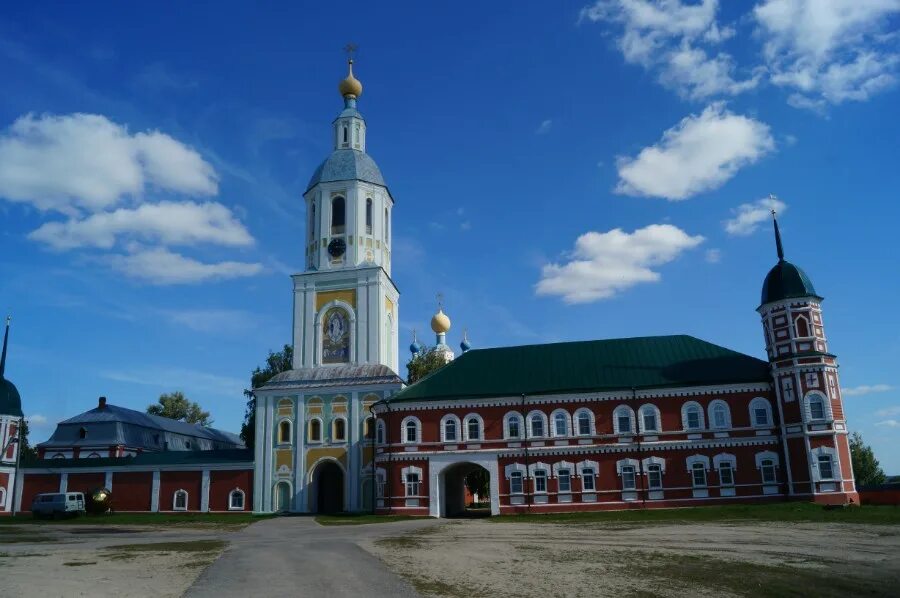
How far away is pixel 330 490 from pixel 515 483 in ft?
45.4

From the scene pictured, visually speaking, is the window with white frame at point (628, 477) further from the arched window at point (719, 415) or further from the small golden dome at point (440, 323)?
the small golden dome at point (440, 323)

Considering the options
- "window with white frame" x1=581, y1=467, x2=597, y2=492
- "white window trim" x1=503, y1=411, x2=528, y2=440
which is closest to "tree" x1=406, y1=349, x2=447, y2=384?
"white window trim" x1=503, y1=411, x2=528, y2=440

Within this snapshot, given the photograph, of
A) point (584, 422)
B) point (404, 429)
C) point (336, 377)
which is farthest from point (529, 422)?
point (336, 377)

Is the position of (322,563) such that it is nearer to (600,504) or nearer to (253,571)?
(253,571)

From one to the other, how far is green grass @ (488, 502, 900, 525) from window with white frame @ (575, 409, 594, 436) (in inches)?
184

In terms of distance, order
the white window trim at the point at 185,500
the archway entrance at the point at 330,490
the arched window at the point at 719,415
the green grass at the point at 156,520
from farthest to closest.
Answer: the archway entrance at the point at 330,490, the white window trim at the point at 185,500, the arched window at the point at 719,415, the green grass at the point at 156,520

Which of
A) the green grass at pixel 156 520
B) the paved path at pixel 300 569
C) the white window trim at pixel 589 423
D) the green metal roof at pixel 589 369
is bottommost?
the paved path at pixel 300 569

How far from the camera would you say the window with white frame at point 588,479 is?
3900 centimetres

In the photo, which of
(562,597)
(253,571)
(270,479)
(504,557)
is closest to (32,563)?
(253,571)

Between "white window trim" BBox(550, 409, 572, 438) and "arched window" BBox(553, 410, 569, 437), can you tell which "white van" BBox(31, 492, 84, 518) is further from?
"arched window" BBox(553, 410, 569, 437)

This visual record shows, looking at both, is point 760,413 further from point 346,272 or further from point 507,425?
point 346,272

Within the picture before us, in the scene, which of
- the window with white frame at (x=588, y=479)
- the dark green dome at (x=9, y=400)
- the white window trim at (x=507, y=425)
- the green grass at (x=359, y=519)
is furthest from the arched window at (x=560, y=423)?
the dark green dome at (x=9, y=400)

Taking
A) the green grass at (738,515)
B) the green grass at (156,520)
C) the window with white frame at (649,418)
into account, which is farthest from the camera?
the window with white frame at (649,418)

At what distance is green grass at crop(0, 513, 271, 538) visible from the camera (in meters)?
37.5
